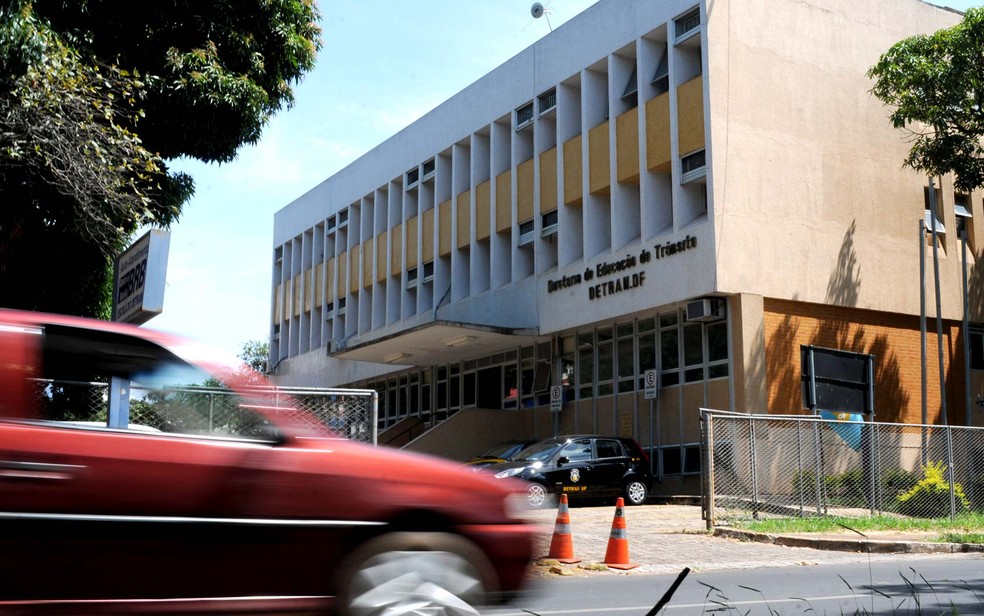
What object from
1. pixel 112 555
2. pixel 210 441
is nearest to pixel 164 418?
pixel 210 441

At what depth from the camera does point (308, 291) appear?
45219 mm

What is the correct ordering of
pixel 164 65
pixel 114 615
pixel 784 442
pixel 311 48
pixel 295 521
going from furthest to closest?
pixel 784 442 → pixel 311 48 → pixel 164 65 → pixel 295 521 → pixel 114 615

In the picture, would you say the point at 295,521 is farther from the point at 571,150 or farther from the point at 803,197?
the point at 571,150

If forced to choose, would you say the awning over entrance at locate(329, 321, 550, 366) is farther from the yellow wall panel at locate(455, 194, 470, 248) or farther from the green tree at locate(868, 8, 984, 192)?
the green tree at locate(868, 8, 984, 192)

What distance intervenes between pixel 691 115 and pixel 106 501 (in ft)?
71.5

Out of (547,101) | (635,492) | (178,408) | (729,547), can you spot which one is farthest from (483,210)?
(178,408)

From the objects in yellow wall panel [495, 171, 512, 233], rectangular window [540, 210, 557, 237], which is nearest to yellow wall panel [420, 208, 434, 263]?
yellow wall panel [495, 171, 512, 233]

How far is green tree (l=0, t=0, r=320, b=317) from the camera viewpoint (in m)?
12.1

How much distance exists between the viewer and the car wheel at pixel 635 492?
908 inches

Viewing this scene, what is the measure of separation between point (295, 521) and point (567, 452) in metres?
17.6

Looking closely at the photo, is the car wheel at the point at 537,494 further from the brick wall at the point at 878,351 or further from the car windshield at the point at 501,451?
the brick wall at the point at 878,351

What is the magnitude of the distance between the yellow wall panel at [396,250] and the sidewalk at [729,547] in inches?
821

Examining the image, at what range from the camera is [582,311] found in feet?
90.5

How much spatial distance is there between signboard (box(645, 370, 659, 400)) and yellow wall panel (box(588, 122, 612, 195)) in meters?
4.97
